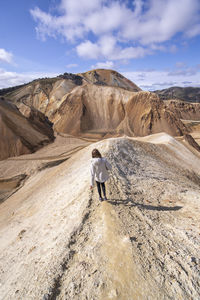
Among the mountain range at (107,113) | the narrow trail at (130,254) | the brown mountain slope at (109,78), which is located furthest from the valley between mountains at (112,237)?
the brown mountain slope at (109,78)

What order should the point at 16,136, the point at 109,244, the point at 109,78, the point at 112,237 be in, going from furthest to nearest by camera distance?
the point at 109,78, the point at 16,136, the point at 112,237, the point at 109,244

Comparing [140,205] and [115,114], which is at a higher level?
[115,114]

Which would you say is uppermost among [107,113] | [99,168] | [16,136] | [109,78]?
[109,78]

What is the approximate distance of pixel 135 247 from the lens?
3205 millimetres

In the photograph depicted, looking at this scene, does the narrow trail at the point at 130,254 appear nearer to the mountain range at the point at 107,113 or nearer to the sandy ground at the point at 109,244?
the sandy ground at the point at 109,244

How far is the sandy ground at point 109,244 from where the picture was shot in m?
2.72

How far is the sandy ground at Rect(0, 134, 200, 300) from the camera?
8.91 feet

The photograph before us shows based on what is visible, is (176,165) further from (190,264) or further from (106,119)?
(106,119)

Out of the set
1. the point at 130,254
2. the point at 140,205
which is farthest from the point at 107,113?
the point at 130,254

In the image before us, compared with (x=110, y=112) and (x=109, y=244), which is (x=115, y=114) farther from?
(x=109, y=244)

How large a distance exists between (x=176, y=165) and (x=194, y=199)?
17.1 feet

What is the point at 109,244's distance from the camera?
3.36m

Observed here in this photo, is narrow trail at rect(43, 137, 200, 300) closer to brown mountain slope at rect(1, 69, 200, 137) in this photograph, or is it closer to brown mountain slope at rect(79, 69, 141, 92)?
brown mountain slope at rect(1, 69, 200, 137)

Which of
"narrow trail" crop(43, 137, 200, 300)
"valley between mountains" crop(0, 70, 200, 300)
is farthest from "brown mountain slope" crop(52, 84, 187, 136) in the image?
"narrow trail" crop(43, 137, 200, 300)
